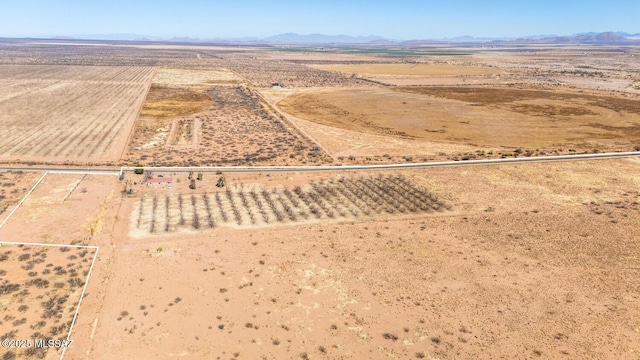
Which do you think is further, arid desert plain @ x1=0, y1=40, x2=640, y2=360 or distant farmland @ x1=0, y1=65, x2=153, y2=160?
distant farmland @ x1=0, y1=65, x2=153, y2=160

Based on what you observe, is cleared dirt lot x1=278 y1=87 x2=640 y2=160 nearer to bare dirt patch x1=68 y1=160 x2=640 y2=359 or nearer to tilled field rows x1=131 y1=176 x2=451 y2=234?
tilled field rows x1=131 y1=176 x2=451 y2=234

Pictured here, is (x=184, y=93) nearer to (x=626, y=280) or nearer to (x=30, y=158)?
(x=30, y=158)

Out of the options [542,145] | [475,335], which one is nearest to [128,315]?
[475,335]

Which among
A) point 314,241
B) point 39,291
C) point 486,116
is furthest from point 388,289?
point 486,116

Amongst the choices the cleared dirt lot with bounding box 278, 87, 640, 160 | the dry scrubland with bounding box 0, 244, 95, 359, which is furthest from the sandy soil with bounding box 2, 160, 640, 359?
the cleared dirt lot with bounding box 278, 87, 640, 160

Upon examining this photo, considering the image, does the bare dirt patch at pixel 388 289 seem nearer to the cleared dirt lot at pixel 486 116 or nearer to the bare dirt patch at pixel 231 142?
the bare dirt patch at pixel 231 142

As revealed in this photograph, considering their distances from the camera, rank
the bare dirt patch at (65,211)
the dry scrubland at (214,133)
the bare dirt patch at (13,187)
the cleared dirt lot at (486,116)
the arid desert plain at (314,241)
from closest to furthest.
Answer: the arid desert plain at (314,241), the bare dirt patch at (65,211), the bare dirt patch at (13,187), the dry scrubland at (214,133), the cleared dirt lot at (486,116)

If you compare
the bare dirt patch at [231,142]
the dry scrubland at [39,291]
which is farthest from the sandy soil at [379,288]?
the bare dirt patch at [231,142]
